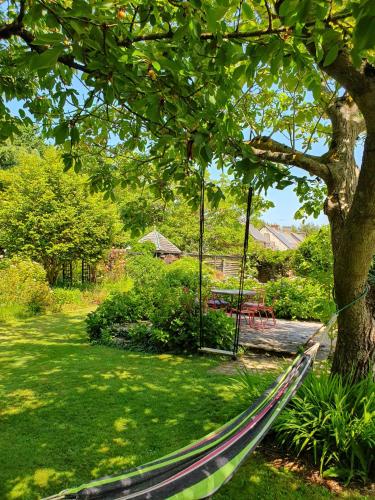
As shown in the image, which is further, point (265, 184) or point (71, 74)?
point (71, 74)

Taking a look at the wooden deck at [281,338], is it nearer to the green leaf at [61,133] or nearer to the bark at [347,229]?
the bark at [347,229]

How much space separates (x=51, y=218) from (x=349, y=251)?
11.0 m

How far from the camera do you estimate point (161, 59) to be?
1617 millimetres

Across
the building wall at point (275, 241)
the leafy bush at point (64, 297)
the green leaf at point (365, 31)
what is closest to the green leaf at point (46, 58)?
the green leaf at point (365, 31)

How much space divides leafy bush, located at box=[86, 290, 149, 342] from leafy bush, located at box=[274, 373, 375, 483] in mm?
4698

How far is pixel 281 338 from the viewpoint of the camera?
7.30 meters

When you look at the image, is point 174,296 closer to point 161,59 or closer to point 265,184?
point 265,184

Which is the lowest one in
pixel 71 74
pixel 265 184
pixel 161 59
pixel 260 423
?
pixel 260 423

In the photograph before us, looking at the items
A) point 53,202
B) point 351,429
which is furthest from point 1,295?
point 351,429

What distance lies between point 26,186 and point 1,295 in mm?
4352

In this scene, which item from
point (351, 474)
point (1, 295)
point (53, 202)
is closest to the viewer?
point (351, 474)

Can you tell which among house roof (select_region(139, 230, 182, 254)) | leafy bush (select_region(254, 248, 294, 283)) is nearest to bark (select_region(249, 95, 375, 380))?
leafy bush (select_region(254, 248, 294, 283))

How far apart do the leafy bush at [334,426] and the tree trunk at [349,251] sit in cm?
21

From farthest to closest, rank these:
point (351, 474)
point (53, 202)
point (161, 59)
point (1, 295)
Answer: point (53, 202) < point (1, 295) < point (351, 474) < point (161, 59)
